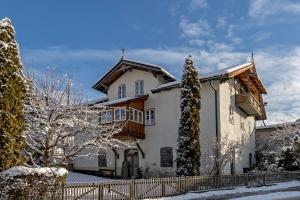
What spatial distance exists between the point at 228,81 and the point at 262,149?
471 inches

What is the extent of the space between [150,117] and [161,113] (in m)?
1.19

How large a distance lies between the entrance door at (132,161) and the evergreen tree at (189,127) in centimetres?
898

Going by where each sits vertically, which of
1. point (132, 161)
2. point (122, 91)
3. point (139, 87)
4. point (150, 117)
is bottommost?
point (132, 161)

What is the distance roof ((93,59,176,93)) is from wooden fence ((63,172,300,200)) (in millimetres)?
12343

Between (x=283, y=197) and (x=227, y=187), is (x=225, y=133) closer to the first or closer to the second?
(x=227, y=187)

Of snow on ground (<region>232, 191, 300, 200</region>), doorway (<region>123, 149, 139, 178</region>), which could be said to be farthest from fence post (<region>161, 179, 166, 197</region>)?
doorway (<region>123, 149, 139, 178</region>)

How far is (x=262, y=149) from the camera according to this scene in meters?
42.8

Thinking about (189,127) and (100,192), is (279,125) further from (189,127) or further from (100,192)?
(100,192)

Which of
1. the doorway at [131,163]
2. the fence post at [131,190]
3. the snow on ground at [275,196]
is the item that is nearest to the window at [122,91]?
the doorway at [131,163]

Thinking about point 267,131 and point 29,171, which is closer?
point 29,171

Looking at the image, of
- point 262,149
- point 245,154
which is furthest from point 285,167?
point 262,149

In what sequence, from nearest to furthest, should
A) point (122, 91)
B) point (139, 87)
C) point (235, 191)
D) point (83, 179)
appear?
1. point (235, 191)
2. point (83, 179)
3. point (139, 87)
4. point (122, 91)

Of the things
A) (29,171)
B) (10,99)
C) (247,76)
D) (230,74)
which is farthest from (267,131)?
(29,171)

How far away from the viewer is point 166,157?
3347cm
